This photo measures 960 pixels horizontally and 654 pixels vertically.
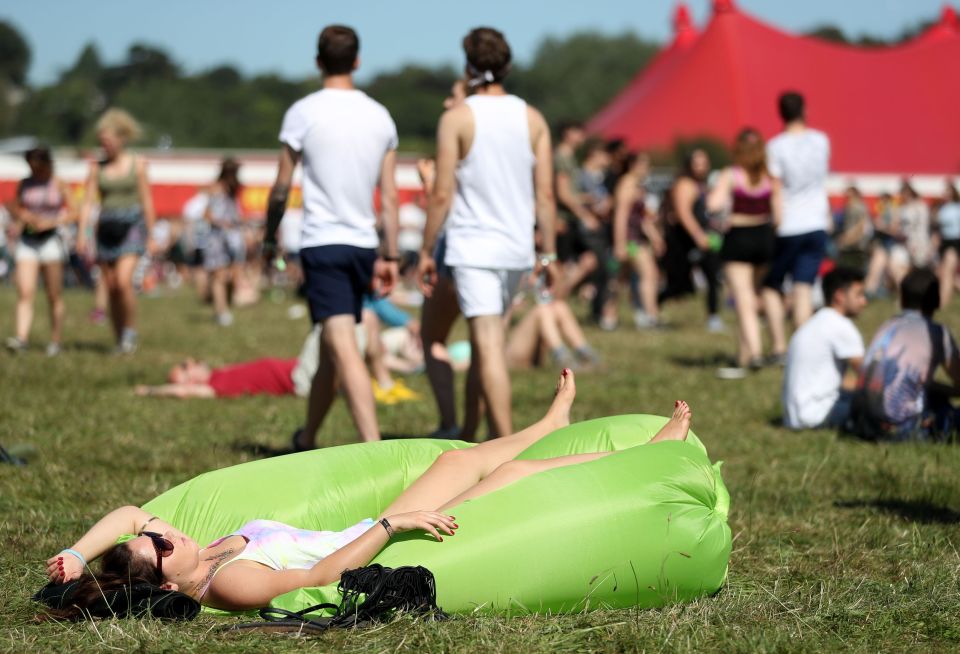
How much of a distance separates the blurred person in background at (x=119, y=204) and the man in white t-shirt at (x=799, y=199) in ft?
15.7

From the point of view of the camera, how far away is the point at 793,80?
3384cm

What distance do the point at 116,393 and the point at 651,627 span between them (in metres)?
5.65

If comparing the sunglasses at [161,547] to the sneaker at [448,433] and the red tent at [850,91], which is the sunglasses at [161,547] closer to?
the sneaker at [448,433]

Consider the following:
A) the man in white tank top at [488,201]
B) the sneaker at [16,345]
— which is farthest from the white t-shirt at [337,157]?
the sneaker at [16,345]

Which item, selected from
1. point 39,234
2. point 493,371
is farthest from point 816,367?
point 39,234

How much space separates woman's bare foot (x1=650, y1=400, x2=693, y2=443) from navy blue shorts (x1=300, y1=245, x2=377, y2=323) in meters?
1.81

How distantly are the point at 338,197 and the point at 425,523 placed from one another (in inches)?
89.3

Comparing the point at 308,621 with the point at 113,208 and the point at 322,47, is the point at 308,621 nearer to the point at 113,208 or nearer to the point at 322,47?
the point at 322,47

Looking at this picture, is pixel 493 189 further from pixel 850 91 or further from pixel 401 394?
pixel 850 91

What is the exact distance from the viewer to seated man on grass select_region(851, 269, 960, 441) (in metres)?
6.29

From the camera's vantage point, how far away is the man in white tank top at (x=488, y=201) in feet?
18.4

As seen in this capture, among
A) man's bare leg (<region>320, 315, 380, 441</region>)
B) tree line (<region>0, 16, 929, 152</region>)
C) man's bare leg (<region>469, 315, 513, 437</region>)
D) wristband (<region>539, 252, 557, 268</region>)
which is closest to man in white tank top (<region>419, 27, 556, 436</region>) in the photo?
man's bare leg (<region>469, 315, 513, 437</region>)

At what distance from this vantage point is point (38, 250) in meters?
10.6

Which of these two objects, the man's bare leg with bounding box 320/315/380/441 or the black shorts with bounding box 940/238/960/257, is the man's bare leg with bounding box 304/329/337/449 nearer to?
the man's bare leg with bounding box 320/315/380/441
